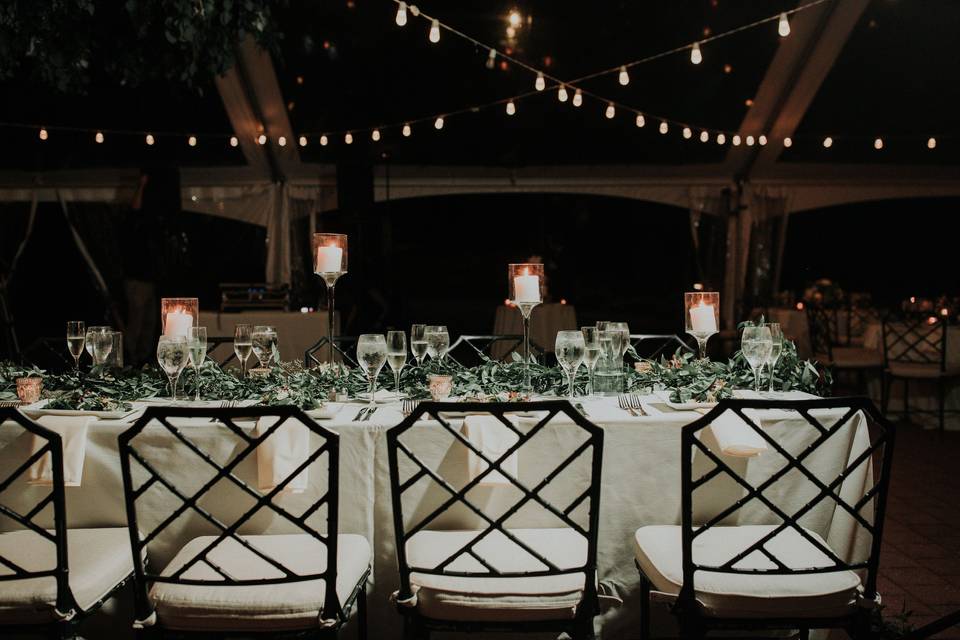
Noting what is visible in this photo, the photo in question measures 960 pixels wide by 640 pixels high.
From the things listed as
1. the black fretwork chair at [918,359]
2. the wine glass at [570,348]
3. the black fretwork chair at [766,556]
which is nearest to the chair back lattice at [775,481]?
the black fretwork chair at [766,556]

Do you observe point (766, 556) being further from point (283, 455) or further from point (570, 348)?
point (283, 455)

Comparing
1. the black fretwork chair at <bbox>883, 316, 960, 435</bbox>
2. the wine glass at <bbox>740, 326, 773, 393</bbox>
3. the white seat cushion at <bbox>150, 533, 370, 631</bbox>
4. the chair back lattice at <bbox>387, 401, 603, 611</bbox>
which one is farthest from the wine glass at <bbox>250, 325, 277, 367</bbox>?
the black fretwork chair at <bbox>883, 316, 960, 435</bbox>

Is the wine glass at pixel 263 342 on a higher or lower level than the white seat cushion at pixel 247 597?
higher

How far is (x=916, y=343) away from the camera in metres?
6.28

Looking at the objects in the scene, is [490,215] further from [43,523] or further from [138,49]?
[43,523]

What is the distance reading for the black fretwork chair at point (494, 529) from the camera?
1.88 m

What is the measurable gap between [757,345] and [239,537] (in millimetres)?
1663

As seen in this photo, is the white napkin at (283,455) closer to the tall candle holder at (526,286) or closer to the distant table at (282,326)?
the tall candle holder at (526,286)

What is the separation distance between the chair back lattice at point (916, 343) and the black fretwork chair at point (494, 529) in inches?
196

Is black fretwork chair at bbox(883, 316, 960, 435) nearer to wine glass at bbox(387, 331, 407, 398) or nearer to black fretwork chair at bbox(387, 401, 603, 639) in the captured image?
black fretwork chair at bbox(387, 401, 603, 639)

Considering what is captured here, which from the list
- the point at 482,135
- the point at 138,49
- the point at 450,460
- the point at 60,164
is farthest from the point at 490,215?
the point at 450,460

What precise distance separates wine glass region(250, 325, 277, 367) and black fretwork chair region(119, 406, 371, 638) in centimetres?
41

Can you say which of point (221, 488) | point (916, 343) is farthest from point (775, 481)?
point (916, 343)

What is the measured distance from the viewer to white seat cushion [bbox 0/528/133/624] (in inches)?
75.8
